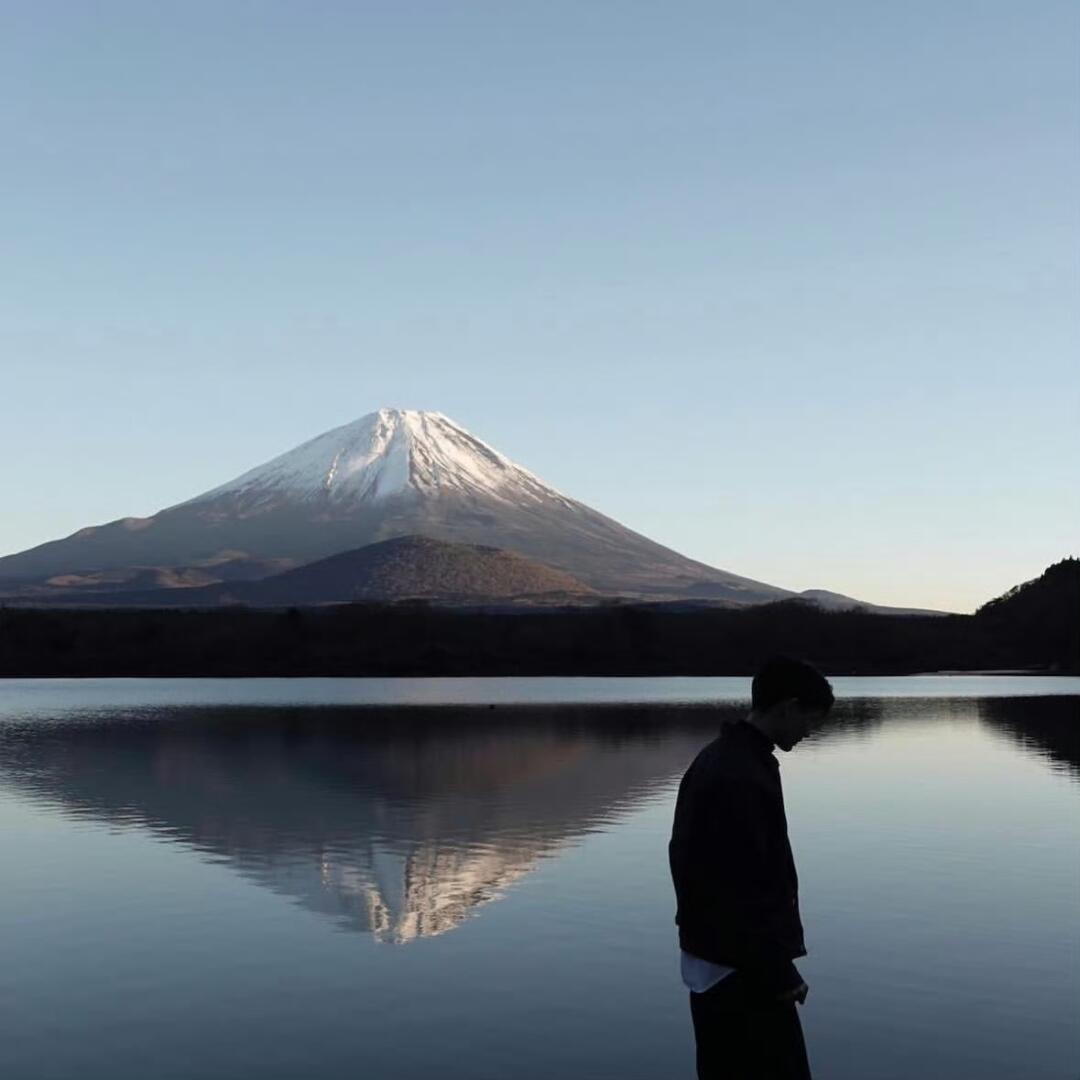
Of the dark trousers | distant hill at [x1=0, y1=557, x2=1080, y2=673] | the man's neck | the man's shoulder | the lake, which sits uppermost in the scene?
distant hill at [x1=0, y1=557, x2=1080, y2=673]

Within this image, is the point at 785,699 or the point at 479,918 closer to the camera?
the point at 785,699

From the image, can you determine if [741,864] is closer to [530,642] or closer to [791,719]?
[791,719]

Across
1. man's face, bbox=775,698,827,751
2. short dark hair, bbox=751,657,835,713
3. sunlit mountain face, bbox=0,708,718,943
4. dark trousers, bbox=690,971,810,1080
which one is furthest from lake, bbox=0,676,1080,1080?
short dark hair, bbox=751,657,835,713

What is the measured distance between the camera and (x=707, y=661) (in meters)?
167

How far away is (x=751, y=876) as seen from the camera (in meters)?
6.90

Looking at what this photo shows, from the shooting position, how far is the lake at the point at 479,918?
12.4 meters

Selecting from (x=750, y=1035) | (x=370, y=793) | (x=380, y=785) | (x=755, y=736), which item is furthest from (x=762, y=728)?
A: (x=380, y=785)

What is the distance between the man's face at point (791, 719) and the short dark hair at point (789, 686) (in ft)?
0.07

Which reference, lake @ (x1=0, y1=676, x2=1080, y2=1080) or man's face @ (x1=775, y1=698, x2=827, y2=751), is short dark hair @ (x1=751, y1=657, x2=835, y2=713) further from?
lake @ (x1=0, y1=676, x2=1080, y2=1080)

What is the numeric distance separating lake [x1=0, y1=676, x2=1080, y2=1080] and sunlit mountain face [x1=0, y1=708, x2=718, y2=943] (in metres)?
0.14

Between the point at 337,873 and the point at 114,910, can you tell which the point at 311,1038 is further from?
the point at 337,873

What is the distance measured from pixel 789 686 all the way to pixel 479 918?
459 inches

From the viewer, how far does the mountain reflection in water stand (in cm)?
2131

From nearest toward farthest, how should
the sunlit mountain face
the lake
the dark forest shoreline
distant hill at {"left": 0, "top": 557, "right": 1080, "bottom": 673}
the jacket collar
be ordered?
the jacket collar, the lake, the sunlit mountain face, distant hill at {"left": 0, "top": 557, "right": 1080, "bottom": 673}, the dark forest shoreline
